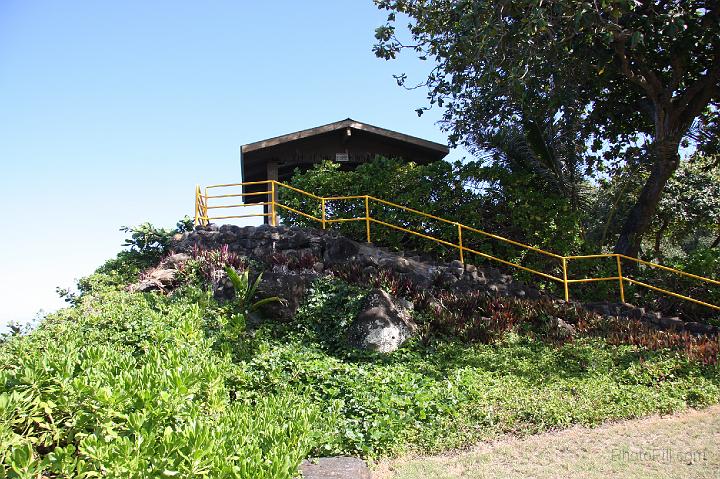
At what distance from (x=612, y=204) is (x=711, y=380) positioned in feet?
23.9

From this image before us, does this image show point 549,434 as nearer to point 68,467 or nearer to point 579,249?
point 68,467

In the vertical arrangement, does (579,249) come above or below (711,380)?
above

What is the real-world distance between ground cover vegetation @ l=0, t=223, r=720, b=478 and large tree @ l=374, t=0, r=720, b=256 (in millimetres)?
5346

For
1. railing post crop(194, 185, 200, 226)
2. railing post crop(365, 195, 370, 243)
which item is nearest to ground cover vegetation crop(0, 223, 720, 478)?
railing post crop(194, 185, 200, 226)

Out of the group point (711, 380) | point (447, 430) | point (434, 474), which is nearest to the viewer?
point (434, 474)

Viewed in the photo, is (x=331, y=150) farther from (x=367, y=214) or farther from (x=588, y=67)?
(x=588, y=67)

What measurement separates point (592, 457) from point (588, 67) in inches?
416

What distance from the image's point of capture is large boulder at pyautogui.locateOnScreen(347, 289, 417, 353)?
9.95m

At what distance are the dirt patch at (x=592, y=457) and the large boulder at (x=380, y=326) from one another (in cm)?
308

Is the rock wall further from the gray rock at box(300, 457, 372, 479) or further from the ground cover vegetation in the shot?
the gray rock at box(300, 457, 372, 479)

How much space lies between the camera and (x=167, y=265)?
43.0ft

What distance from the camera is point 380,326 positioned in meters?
10.1

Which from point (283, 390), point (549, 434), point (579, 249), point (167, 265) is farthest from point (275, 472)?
point (579, 249)

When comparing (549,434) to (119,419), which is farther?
(549,434)
